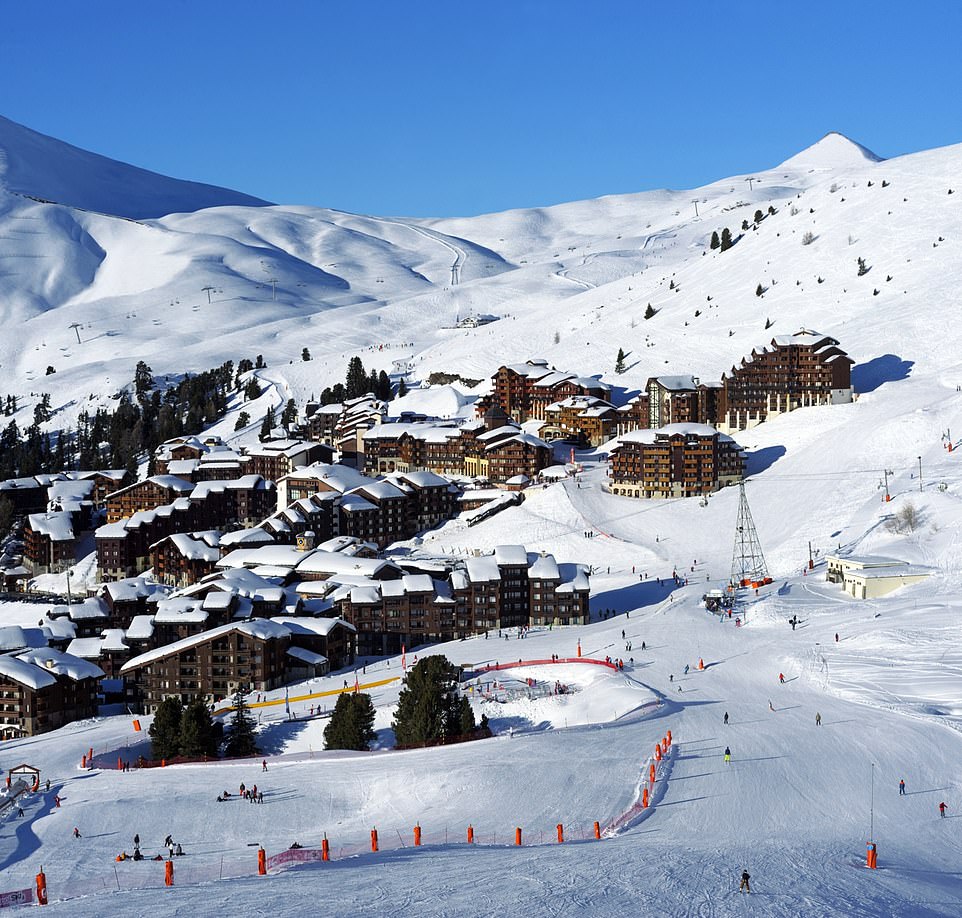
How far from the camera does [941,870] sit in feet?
93.6

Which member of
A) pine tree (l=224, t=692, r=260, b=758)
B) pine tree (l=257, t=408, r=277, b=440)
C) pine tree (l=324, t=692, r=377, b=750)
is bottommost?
pine tree (l=224, t=692, r=260, b=758)

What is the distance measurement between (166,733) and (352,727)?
23.3 ft

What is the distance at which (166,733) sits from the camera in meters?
43.4

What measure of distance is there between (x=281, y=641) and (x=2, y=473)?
64.5 meters

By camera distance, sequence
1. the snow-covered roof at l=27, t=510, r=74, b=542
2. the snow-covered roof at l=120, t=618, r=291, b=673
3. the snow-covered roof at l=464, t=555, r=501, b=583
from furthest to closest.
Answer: the snow-covered roof at l=27, t=510, r=74, b=542 < the snow-covered roof at l=464, t=555, r=501, b=583 < the snow-covered roof at l=120, t=618, r=291, b=673

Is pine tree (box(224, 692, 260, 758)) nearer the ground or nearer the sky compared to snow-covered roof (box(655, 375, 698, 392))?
nearer the ground

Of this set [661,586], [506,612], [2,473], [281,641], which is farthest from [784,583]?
[2,473]

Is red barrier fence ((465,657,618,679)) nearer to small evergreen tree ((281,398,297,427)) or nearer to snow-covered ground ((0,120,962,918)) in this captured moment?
snow-covered ground ((0,120,962,918))

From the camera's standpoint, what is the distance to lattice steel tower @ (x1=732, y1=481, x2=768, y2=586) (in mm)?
62188

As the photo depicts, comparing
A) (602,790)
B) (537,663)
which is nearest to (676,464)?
(537,663)

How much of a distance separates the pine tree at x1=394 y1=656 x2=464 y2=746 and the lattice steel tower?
2286 centimetres

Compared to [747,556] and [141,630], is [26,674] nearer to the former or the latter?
[141,630]

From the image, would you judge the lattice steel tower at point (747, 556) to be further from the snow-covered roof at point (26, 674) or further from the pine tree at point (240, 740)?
the snow-covered roof at point (26, 674)

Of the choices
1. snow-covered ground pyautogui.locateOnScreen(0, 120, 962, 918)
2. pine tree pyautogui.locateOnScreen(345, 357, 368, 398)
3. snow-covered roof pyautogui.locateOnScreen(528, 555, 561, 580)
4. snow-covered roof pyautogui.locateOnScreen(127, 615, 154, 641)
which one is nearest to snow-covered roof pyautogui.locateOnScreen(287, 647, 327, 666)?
snow-covered ground pyautogui.locateOnScreen(0, 120, 962, 918)
